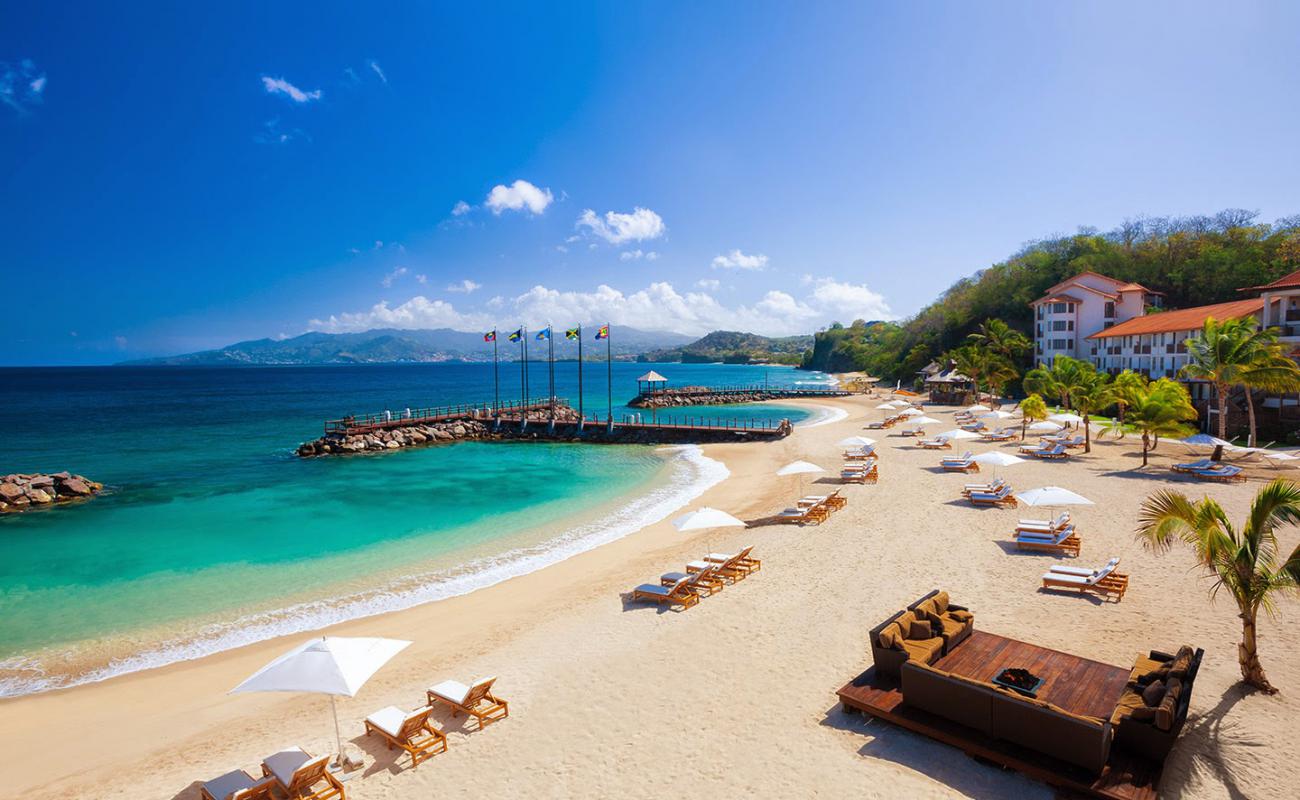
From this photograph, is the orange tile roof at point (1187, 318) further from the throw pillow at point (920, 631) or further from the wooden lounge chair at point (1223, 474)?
the throw pillow at point (920, 631)

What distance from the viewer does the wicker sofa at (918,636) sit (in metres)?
7.95

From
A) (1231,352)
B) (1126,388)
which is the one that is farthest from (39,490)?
(1231,352)

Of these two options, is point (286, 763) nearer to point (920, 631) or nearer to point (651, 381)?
point (920, 631)

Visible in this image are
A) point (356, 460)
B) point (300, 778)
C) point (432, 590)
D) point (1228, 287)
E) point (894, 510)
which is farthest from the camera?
point (1228, 287)

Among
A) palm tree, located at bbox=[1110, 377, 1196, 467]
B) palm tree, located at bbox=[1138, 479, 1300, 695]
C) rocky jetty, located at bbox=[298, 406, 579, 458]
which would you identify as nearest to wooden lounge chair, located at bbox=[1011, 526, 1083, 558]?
palm tree, located at bbox=[1138, 479, 1300, 695]

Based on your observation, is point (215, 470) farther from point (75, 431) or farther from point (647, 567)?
point (75, 431)

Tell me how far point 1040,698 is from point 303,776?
8497 millimetres

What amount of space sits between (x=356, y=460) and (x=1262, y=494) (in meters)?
38.1

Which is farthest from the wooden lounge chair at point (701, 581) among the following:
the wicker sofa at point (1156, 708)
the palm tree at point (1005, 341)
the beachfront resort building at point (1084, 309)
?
the palm tree at point (1005, 341)

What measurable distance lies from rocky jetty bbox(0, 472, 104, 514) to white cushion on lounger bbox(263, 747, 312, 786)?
96.4 feet

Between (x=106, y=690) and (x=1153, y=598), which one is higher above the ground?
(x=1153, y=598)

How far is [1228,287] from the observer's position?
52.3 metres

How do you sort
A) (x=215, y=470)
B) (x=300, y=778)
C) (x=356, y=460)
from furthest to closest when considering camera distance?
1. (x=356, y=460)
2. (x=215, y=470)
3. (x=300, y=778)

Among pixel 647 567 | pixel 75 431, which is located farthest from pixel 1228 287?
pixel 75 431
